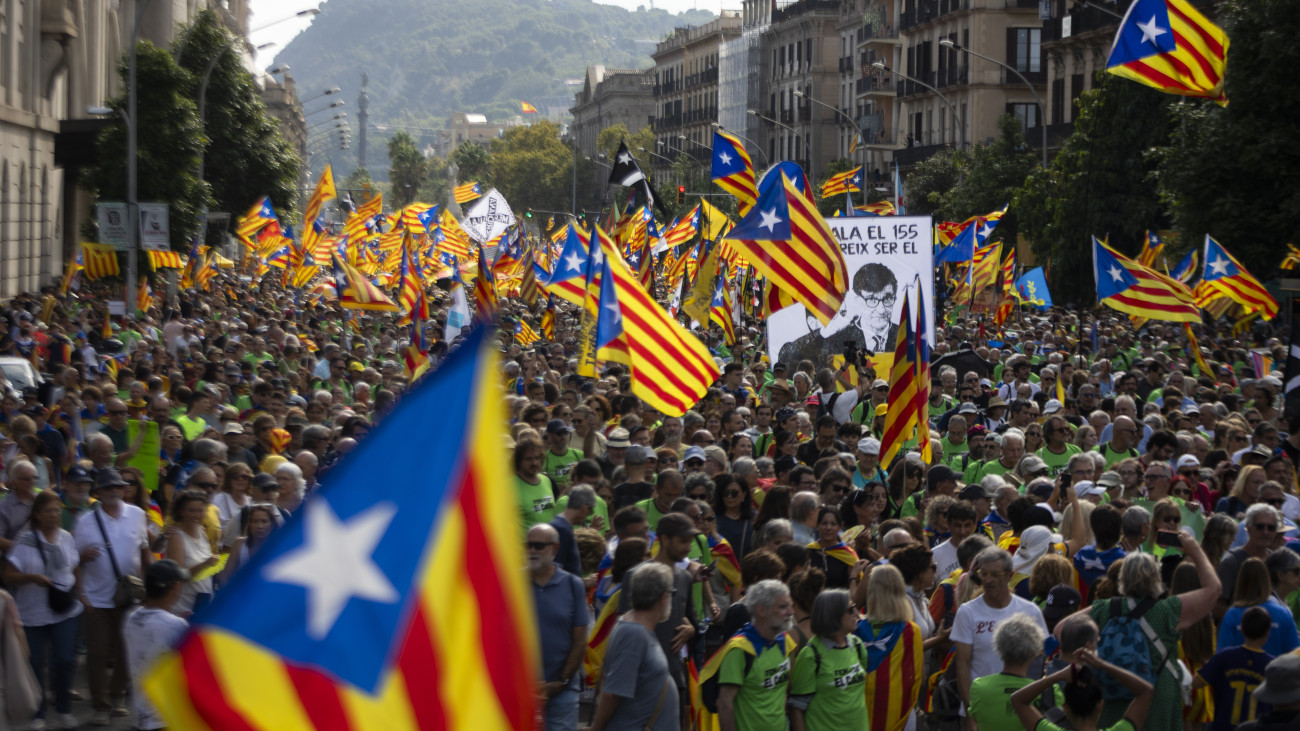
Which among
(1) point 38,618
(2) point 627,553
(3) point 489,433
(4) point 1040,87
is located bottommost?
(1) point 38,618

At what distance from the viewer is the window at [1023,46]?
200 ft

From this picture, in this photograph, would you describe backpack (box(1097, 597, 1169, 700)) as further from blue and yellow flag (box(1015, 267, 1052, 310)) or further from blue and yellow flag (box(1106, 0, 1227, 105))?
blue and yellow flag (box(1015, 267, 1052, 310))

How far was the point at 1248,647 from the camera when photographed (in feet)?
21.6

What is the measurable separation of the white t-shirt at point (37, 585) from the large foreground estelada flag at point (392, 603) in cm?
589

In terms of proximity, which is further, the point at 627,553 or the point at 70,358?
the point at 70,358

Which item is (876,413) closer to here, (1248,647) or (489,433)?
(1248,647)

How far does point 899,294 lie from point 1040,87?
46.2m

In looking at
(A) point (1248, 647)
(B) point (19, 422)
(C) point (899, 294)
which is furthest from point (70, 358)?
(A) point (1248, 647)

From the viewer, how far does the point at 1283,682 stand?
5.76 meters

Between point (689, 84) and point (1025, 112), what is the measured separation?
57431mm

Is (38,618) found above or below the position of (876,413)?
below

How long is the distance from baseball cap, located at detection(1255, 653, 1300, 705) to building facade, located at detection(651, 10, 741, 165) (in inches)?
3958

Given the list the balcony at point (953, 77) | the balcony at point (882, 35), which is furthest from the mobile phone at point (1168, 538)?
the balcony at point (882, 35)

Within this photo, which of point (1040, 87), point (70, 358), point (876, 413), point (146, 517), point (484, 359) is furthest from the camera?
point (1040, 87)
